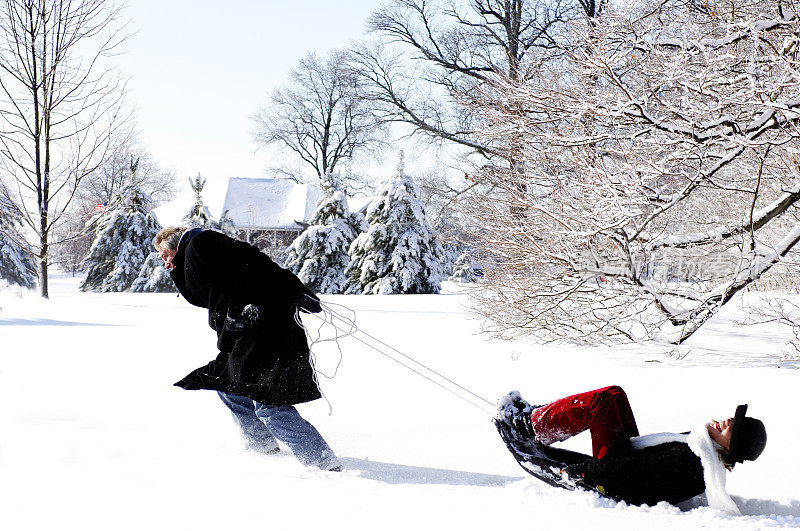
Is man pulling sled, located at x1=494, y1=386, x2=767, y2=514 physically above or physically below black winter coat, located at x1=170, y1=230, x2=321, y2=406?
below

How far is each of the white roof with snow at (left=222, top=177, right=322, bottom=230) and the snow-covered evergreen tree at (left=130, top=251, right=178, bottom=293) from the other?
1256 centimetres

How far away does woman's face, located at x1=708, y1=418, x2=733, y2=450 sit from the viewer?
2.72m

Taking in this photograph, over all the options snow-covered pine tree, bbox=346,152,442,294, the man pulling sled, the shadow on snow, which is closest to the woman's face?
the man pulling sled

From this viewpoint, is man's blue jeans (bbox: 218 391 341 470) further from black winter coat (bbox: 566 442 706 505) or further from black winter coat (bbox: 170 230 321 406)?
black winter coat (bbox: 566 442 706 505)

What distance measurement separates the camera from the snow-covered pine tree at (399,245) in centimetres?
2062

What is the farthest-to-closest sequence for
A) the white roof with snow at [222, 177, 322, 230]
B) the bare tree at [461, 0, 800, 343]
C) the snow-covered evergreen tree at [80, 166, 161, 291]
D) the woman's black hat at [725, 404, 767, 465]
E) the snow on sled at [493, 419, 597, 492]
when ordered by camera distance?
1. the white roof with snow at [222, 177, 322, 230]
2. the snow-covered evergreen tree at [80, 166, 161, 291]
3. the bare tree at [461, 0, 800, 343]
4. the snow on sled at [493, 419, 597, 492]
5. the woman's black hat at [725, 404, 767, 465]

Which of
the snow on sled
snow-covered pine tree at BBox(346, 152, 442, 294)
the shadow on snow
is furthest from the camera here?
snow-covered pine tree at BBox(346, 152, 442, 294)

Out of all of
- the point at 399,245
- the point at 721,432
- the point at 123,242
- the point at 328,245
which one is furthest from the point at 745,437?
the point at 123,242

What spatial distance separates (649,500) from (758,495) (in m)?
0.65

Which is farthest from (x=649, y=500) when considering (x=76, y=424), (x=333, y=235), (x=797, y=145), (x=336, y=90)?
(x=336, y=90)

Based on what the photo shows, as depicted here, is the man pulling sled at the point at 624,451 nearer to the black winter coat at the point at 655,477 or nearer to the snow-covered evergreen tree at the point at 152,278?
the black winter coat at the point at 655,477

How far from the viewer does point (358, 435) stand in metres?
4.32

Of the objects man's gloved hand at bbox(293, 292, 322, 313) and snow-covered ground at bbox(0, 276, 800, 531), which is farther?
man's gloved hand at bbox(293, 292, 322, 313)

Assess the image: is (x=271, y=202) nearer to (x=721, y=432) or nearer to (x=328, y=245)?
(x=328, y=245)
